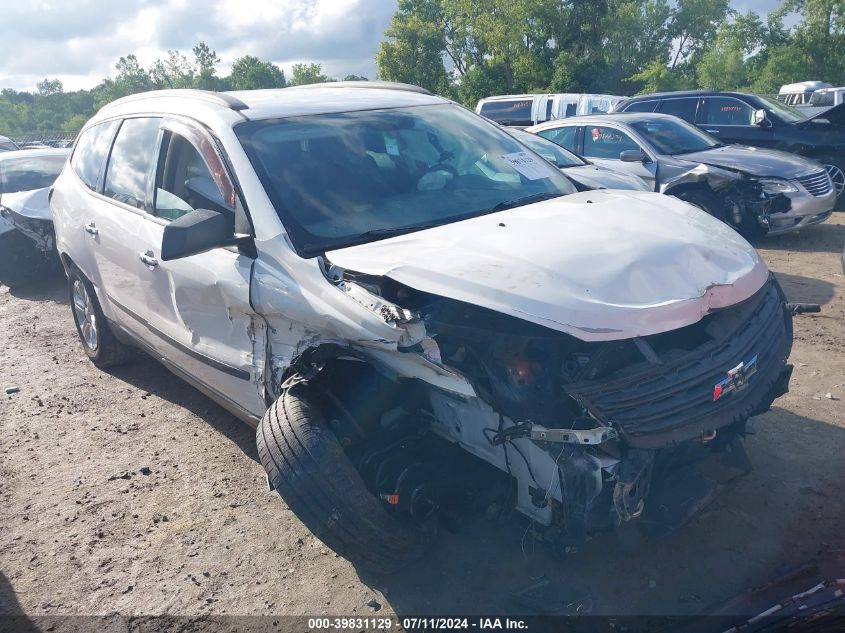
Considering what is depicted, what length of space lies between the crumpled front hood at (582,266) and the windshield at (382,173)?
22cm

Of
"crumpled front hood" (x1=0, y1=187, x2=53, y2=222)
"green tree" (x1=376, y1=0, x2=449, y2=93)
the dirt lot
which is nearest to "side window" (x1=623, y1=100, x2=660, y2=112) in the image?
the dirt lot

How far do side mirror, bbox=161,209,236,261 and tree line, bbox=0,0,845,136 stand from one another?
31.6 m

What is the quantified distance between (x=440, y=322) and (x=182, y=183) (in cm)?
194

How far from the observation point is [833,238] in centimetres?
827

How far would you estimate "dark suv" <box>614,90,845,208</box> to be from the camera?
9.46 meters

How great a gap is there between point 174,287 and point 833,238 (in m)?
7.66

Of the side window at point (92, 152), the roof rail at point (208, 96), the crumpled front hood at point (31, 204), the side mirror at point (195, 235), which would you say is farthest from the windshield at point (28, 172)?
the side mirror at point (195, 235)

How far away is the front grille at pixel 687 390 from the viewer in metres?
2.35

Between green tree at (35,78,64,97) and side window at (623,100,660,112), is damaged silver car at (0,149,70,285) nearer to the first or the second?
side window at (623,100,660,112)

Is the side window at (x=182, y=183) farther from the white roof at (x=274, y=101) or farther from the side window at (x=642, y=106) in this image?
the side window at (x=642, y=106)

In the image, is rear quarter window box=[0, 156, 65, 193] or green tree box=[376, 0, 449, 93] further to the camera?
green tree box=[376, 0, 449, 93]

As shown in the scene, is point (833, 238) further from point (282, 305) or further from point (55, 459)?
point (55, 459)

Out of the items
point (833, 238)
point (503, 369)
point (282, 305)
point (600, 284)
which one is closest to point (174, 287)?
point (282, 305)

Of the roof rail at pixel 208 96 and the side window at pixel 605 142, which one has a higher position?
the roof rail at pixel 208 96
